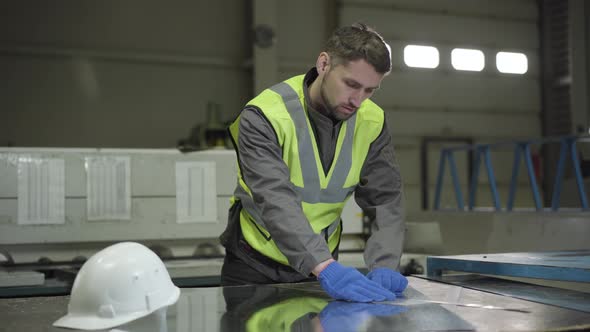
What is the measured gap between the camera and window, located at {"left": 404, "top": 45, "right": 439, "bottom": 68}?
862cm

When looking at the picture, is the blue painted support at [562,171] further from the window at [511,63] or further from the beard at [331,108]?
the window at [511,63]

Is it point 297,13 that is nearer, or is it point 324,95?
point 324,95

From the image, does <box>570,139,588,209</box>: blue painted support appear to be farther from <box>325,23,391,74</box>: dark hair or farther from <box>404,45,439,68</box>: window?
<box>404,45,439,68</box>: window

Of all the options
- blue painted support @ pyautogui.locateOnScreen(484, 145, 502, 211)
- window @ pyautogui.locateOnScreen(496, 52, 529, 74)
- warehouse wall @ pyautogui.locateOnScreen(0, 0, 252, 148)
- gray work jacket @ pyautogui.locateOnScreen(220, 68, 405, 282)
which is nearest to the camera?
gray work jacket @ pyautogui.locateOnScreen(220, 68, 405, 282)

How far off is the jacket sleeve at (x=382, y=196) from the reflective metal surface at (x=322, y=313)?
0.21 meters

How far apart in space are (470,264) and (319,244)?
554mm

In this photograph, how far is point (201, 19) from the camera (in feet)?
25.7

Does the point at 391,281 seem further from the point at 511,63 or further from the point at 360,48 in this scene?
the point at 511,63

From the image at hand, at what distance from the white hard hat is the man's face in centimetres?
75

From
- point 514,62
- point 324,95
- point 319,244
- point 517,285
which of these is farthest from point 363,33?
point 514,62

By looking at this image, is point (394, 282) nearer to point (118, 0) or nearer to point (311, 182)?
point (311, 182)

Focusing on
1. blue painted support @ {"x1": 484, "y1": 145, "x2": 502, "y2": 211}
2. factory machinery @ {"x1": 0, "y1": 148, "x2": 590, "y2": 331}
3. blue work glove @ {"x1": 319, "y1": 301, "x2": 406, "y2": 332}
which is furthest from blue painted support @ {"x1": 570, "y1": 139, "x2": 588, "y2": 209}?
blue work glove @ {"x1": 319, "y1": 301, "x2": 406, "y2": 332}

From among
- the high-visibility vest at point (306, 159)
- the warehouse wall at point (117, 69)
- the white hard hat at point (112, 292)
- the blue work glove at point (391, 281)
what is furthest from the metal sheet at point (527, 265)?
the warehouse wall at point (117, 69)

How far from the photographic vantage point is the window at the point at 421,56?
862 cm
